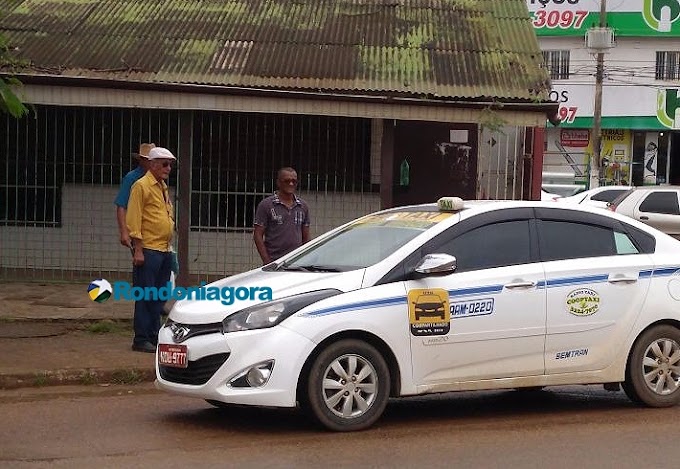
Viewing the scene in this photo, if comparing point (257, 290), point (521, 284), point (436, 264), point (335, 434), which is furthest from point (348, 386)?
point (521, 284)

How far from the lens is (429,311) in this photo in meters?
7.01

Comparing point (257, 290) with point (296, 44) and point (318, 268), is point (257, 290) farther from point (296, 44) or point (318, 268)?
point (296, 44)

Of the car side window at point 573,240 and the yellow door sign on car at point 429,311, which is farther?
the car side window at point 573,240

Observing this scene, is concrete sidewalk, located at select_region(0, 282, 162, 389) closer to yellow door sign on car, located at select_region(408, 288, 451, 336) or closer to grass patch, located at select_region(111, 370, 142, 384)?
grass patch, located at select_region(111, 370, 142, 384)

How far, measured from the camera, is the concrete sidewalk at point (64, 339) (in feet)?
28.6

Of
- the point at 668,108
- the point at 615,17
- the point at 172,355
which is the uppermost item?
the point at 615,17

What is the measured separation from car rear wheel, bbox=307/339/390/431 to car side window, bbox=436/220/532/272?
0.93 metres

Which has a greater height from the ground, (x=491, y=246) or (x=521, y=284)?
(x=491, y=246)

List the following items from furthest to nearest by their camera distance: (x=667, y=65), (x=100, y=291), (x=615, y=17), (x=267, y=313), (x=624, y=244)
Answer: (x=667, y=65) < (x=615, y=17) < (x=100, y=291) < (x=624, y=244) < (x=267, y=313)

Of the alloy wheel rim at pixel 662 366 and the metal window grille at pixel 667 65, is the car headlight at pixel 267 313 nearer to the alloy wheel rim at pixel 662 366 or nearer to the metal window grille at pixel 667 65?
the alloy wheel rim at pixel 662 366

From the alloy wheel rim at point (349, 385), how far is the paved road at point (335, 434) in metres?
0.17

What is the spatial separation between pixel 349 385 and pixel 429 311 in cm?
74

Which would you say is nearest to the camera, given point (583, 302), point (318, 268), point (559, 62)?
point (318, 268)

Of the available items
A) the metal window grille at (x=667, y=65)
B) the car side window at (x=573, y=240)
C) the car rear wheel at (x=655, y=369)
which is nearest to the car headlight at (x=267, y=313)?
the car side window at (x=573, y=240)
